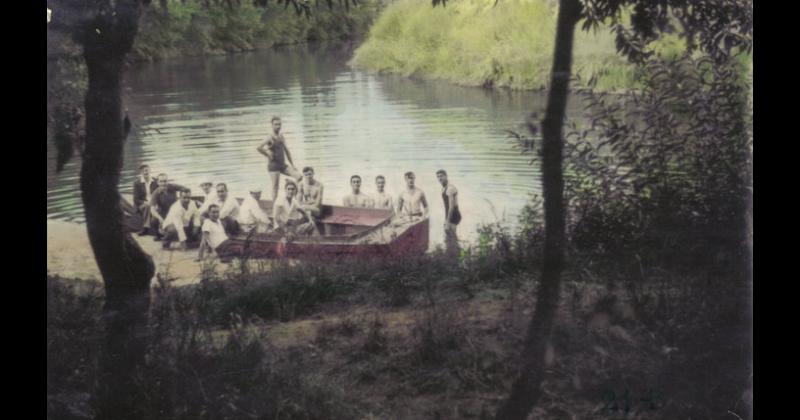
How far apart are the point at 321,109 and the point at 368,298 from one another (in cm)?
85

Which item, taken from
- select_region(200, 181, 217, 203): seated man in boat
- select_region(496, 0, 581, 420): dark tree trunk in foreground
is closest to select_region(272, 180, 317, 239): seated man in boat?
select_region(200, 181, 217, 203): seated man in boat

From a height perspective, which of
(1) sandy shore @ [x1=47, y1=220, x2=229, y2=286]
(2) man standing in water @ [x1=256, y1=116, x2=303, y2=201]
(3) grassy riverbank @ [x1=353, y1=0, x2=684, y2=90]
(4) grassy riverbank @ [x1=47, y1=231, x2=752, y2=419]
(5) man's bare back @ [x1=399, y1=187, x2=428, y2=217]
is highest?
(3) grassy riverbank @ [x1=353, y1=0, x2=684, y2=90]

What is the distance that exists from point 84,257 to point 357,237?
3.88 feet

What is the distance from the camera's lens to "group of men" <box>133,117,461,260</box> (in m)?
4.33

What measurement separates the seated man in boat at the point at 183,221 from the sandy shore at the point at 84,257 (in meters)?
0.05

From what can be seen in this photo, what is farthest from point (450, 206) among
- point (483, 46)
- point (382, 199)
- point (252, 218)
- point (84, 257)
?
point (84, 257)

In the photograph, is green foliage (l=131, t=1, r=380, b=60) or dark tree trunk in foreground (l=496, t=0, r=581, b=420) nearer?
dark tree trunk in foreground (l=496, t=0, r=581, b=420)

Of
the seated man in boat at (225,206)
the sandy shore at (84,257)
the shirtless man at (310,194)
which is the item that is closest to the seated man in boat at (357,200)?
the shirtless man at (310,194)

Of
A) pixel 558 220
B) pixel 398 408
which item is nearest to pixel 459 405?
pixel 398 408

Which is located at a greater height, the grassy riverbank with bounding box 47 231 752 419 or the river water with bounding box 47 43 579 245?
the river water with bounding box 47 43 579 245

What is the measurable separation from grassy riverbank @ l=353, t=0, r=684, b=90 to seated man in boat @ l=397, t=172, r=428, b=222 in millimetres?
538

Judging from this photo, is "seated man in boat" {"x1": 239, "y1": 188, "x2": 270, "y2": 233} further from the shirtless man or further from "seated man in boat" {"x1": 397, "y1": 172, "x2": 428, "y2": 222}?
"seated man in boat" {"x1": 397, "y1": 172, "x2": 428, "y2": 222}

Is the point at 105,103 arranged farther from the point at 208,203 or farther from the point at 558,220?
the point at 558,220

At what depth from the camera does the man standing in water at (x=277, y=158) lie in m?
4.35
